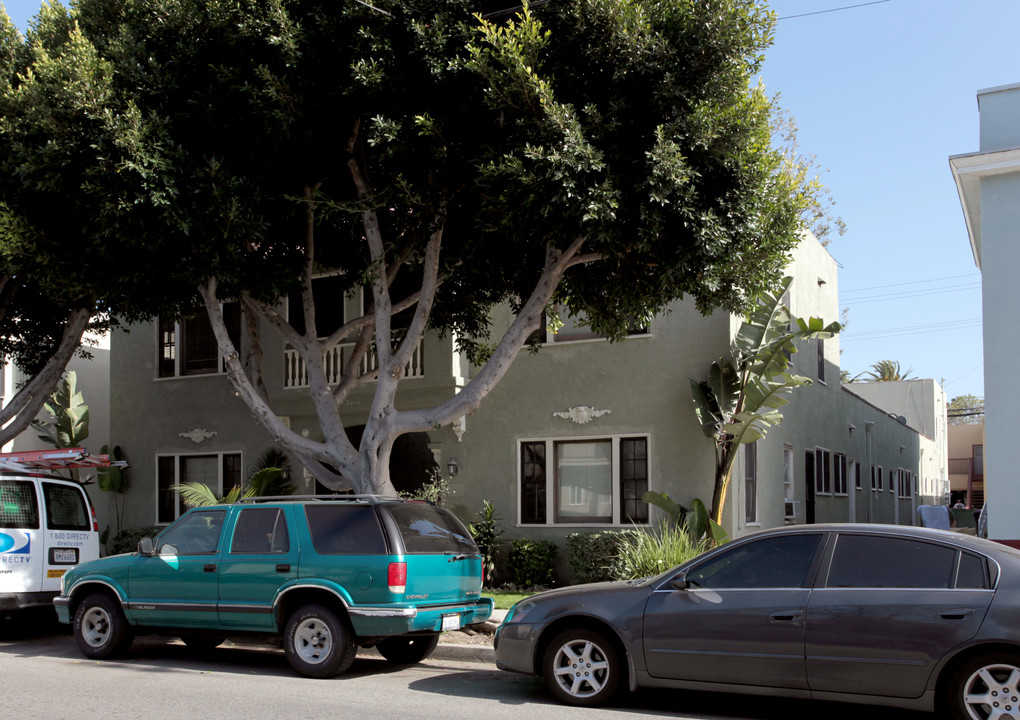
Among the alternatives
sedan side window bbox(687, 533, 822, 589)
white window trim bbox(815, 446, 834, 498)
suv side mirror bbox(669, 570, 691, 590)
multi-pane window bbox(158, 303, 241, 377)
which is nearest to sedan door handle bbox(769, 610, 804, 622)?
sedan side window bbox(687, 533, 822, 589)

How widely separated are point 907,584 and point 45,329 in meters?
15.9

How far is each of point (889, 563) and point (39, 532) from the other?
9.84 metres

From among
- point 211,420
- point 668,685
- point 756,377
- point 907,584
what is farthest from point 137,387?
point 907,584

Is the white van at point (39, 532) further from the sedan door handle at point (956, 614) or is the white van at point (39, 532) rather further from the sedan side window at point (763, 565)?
the sedan door handle at point (956, 614)

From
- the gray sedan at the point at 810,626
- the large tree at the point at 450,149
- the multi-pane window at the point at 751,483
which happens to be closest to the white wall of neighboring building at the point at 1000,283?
the large tree at the point at 450,149

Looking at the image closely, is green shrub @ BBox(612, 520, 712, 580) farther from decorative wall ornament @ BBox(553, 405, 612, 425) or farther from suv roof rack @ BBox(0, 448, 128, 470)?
suv roof rack @ BBox(0, 448, 128, 470)

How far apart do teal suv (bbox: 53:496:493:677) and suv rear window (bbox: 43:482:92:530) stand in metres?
1.97

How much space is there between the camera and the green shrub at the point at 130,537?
20.0 meters

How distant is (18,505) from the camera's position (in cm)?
1203

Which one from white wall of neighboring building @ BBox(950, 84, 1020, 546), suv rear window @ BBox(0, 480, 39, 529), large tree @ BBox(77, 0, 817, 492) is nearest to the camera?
large tree @ BBox(77, 0, 817, 492)

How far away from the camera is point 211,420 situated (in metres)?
20.5

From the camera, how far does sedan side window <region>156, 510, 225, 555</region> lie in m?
10.1

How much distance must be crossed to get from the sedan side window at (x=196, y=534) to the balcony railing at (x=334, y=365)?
25.1 feet

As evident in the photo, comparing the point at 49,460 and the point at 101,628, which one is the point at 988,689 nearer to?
the point at 101,628
